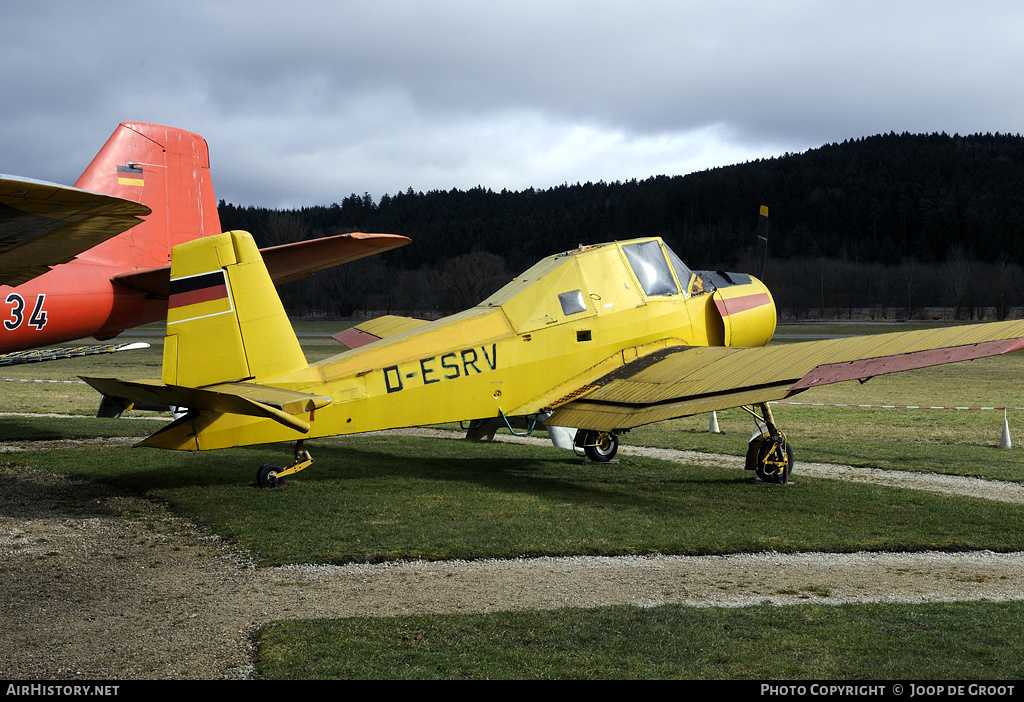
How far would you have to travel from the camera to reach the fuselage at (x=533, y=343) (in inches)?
344

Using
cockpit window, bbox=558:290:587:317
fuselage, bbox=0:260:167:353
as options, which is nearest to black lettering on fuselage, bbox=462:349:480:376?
cockpit window, bbox=558:290:587:317

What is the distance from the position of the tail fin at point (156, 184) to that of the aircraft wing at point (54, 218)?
7.70 m

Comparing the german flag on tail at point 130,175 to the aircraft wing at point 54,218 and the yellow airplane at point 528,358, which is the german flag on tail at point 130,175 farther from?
the aircraft wing at point 54,218

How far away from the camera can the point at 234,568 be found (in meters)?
6.21

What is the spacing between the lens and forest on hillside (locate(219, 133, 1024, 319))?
85938 mm

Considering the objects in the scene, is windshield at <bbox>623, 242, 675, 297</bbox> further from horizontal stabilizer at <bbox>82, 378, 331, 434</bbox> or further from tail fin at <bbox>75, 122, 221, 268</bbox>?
tail fin at <bbox>75, 122, 221, 268</bbox>

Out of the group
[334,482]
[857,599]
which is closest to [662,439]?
[334,482]

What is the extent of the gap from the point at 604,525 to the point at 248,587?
11.2 ft

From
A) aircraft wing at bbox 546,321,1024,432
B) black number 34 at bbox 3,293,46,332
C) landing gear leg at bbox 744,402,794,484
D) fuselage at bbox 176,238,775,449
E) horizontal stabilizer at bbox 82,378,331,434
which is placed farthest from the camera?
black number 34 at bbox 3,293,46,332

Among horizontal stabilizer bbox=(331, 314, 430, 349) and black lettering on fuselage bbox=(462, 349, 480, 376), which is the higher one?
horizontal stabilizer bbox=(331, 314, 430, 349)

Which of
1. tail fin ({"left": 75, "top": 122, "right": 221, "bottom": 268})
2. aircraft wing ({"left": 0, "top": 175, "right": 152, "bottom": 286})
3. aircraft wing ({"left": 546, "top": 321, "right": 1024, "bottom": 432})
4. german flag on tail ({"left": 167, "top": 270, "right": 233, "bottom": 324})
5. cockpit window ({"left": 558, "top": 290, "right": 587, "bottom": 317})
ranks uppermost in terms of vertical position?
tail fin ({"left": 75, "top": 122, "right": 221, "bottom": 268})

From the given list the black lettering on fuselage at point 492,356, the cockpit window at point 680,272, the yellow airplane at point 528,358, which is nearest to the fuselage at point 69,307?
the yellow airplane at point 528,358

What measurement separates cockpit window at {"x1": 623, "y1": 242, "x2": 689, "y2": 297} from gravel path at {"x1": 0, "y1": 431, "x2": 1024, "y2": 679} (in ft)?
15.6
